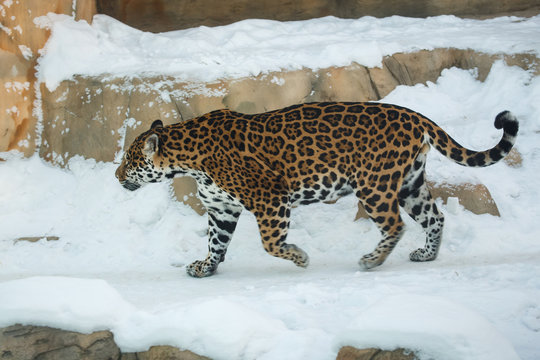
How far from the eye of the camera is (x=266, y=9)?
12547 millimetres

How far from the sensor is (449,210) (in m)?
8.03

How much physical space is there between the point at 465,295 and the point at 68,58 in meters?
6.65

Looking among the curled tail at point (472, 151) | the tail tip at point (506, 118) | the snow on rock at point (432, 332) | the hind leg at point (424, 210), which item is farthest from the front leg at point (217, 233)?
the tail tip at point (506, 118)

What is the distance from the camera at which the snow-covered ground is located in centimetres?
488

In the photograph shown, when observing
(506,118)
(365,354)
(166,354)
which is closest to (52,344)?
(166,354)

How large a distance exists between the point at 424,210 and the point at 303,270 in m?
1.39

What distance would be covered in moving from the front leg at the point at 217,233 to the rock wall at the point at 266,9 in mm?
6134

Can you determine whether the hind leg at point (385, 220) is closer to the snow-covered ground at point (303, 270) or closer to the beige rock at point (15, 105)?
the snow-covered ground at point (303, 270)

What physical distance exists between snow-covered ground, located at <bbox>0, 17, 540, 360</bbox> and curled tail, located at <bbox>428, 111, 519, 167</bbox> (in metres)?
1.00

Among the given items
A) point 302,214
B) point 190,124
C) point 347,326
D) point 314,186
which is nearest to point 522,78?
point 302,214

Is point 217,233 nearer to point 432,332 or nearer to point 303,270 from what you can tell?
point 303,270

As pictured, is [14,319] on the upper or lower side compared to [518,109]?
lower

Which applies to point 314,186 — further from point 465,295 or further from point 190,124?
point 465,295

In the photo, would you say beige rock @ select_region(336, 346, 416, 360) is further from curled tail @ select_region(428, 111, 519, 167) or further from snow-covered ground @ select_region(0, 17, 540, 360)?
curled tail @ select_region(428, 111, 519, 167)
